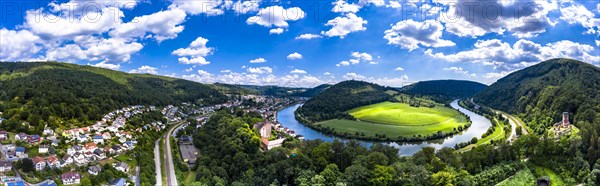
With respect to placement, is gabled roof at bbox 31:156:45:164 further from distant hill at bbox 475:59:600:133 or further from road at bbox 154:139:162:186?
distant hill at bbox 475:59:600:133

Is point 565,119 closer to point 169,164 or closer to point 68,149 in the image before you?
point 169,164

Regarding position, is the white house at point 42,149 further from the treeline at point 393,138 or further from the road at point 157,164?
the treeline at point 393,138

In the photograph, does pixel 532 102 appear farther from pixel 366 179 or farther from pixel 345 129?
pixel 366 179

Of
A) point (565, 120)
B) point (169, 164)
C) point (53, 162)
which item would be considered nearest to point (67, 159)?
point (53, 162)

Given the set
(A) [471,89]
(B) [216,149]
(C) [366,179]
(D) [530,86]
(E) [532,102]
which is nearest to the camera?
(C) [366,179]

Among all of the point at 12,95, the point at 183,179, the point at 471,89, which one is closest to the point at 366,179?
the point at 183,179

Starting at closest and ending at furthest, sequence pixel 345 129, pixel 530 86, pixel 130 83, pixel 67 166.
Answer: pixel 67 166 < pixel 345 129 < pixel 530 86 < pixel 130 83
